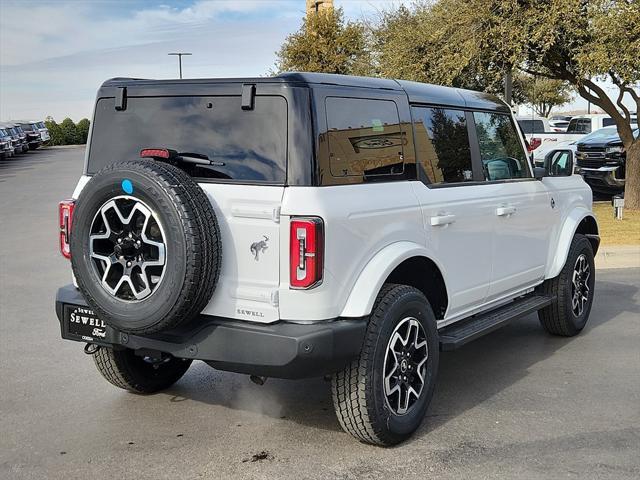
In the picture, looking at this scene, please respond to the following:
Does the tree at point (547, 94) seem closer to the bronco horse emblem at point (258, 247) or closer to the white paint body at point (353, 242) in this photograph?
the white paint body at point (353, 242)

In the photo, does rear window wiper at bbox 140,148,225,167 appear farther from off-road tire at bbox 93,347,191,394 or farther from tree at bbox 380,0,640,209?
tree at bbox 380,0,640,209

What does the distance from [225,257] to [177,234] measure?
0.33 m

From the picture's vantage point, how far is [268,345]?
3.80 m

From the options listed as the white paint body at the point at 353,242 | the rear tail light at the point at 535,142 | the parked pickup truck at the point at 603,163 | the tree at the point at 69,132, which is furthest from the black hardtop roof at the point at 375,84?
the tree at the point at 69,132

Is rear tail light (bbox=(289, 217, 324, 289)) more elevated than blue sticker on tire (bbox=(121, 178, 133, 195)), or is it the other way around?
blue sticker on tire (bbox=(121, 178, 133, 195))

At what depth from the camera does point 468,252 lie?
5.03 metres

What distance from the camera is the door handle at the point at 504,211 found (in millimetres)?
5367

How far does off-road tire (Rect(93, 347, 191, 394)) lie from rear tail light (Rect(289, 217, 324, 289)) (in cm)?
144

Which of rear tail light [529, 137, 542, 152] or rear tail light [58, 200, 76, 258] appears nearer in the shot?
rear tail light [58, 200, 76, 258]

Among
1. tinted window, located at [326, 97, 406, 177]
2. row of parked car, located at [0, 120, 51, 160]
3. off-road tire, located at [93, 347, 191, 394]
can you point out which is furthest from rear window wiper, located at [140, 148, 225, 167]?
row of parked car, located at [0, 120, 51, 160]

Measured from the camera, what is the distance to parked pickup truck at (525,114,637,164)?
827 inches

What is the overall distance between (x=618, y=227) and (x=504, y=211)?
25.3 feet

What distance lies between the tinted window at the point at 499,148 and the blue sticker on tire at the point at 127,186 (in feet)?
→ 8.68

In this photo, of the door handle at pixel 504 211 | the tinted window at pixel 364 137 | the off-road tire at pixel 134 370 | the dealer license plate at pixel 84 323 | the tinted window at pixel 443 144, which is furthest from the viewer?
the door handle at pixel 504 211
